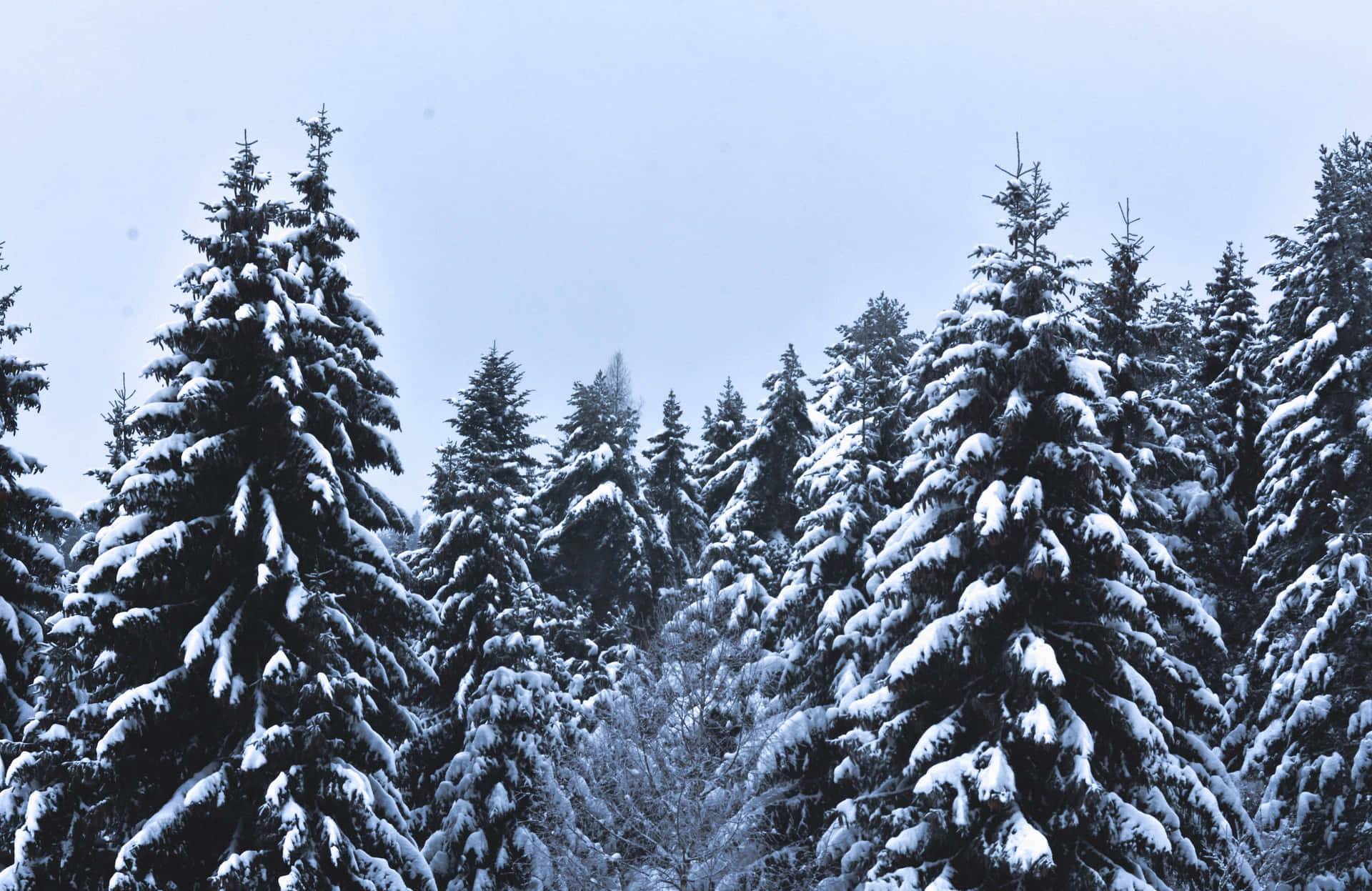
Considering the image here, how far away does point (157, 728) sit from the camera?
44.9ft

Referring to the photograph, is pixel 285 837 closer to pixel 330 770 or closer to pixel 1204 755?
pixel 330 770

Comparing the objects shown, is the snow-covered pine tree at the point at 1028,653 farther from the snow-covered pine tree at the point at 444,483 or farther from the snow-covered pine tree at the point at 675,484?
the snow-covered pine tree at the point at 675,484

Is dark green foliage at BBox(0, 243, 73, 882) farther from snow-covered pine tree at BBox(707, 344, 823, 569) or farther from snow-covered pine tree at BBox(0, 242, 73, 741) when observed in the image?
snow-covered pine tree at BBox(707, 344, 823, 569)

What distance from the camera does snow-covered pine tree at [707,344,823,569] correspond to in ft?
93.6

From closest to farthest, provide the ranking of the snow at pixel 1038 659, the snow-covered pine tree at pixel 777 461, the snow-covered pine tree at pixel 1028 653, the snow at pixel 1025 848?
the snow at pixel 1025 848, the snow at pixel 1038 659, the snow-covered pine tree at pixel 1028 653, the snow-covered pine tree at pixel 777 461

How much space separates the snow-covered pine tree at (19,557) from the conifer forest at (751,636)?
66mm

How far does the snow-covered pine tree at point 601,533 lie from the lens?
35719mm

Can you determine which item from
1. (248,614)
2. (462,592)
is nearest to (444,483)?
(462,592)

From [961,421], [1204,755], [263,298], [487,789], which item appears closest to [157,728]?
[263,298]

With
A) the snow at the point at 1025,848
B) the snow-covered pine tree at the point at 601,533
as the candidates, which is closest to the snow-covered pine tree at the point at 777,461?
the snow-covered pine tree at the point at 601,533

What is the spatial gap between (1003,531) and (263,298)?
1196 centimetres

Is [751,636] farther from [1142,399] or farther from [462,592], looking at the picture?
[1142,399]

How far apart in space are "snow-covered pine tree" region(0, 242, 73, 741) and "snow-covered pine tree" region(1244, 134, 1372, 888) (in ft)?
73.8

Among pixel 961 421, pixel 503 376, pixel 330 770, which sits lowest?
pixel 330 770
